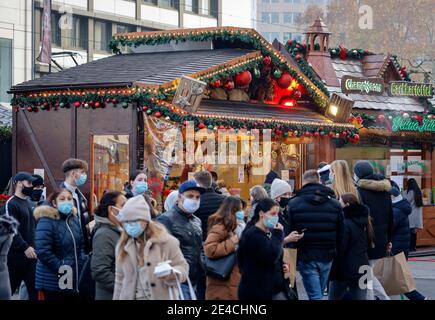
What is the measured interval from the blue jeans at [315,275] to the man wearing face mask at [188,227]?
59.4 inches

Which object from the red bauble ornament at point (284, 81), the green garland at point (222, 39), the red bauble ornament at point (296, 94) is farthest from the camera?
the red bauble ornament at point (296, 94)

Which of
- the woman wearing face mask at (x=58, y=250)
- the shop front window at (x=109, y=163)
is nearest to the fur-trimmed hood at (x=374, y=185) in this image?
the woman wearing face mask at (x=58, y=250)

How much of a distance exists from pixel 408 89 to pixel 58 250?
16.4 metres

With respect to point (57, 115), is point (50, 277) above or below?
below

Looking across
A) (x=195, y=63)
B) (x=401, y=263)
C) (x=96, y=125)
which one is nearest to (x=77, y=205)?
(x=401, y=263)

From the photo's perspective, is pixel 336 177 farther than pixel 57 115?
No

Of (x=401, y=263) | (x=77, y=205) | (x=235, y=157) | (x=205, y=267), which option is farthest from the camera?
(x=235, y=157)

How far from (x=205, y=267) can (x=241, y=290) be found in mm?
971

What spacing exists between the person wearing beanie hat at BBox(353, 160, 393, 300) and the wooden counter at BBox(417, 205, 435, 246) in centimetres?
1014

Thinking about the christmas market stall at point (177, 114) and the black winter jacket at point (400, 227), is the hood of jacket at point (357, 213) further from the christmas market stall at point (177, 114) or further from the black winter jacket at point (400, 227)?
the christmas market stall at point (177, 114)

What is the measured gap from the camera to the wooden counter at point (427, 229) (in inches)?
880

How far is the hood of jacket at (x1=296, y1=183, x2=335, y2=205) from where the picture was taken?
11188mm

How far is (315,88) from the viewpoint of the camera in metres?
21.6
